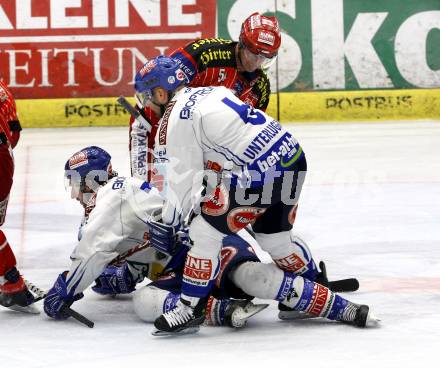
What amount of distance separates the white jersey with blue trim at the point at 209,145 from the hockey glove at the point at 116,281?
0.68 meters

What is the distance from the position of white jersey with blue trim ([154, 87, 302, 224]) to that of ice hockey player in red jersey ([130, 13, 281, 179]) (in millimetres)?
1144

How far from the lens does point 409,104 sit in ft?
36.7

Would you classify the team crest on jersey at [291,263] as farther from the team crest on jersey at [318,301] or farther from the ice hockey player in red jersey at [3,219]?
the ice hockey player in red jersey at [3,219]

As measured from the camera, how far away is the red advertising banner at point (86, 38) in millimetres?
11055

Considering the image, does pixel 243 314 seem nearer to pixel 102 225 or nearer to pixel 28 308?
pixel 102 225

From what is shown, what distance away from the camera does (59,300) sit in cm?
401

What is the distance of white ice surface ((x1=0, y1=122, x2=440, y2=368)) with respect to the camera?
352cm

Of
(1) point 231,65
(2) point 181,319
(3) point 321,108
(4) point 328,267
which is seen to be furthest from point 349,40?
(2) point 181,319

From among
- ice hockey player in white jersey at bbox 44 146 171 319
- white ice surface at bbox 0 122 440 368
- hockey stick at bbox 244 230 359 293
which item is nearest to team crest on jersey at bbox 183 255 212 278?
white ice surface at bbox 0 122 440 368

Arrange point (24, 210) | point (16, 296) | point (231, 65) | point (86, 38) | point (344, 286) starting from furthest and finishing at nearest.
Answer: point (86, 38) → point (24, 210) → point (231, 65) → point (344, 286) → point (16, 296)

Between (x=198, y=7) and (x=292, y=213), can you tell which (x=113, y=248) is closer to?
(x=292, y=213)

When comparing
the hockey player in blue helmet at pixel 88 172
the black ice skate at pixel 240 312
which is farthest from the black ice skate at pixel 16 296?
the black ice skate at pixel 240 312

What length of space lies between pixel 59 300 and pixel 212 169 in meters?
0.78

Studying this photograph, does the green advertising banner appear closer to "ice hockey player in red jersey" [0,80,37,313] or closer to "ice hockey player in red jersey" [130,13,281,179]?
"ice hockey player in red jersey" [130,13,281,179]
